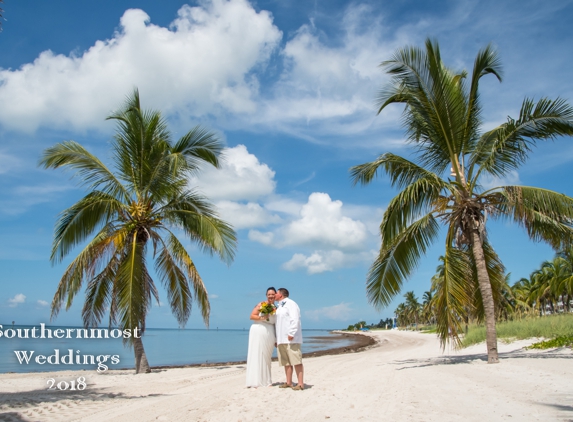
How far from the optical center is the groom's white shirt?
7.58 metres

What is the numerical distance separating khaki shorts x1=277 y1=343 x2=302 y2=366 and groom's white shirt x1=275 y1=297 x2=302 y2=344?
0.10 meters

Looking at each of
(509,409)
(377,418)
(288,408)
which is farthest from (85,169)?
(509,409)

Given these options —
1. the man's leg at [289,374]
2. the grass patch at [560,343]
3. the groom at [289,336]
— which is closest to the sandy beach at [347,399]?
the man's leg at [289,374]

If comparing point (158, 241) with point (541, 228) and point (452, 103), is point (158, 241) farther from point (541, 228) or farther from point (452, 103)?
point (541, 228)

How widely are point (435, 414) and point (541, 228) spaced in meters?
7.67

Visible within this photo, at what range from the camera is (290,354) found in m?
7.60

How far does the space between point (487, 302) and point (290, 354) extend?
5776mm

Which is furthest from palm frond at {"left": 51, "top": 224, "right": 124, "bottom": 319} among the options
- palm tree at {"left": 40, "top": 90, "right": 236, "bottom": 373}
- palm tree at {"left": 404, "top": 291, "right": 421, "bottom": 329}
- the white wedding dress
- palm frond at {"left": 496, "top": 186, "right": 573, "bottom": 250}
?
palm tree at {"left": 404, "top": 291, "right": 421, "bottom": 329}

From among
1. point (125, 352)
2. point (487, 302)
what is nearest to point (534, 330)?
point (487, 302)

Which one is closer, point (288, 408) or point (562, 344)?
point (288, 408)

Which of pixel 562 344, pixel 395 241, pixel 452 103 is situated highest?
pixel 452 103

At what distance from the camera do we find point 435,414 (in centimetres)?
544

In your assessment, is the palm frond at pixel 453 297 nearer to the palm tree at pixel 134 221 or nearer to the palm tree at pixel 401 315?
the palm tree at pixel 134 221

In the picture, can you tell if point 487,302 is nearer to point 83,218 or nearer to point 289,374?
point 289,374
